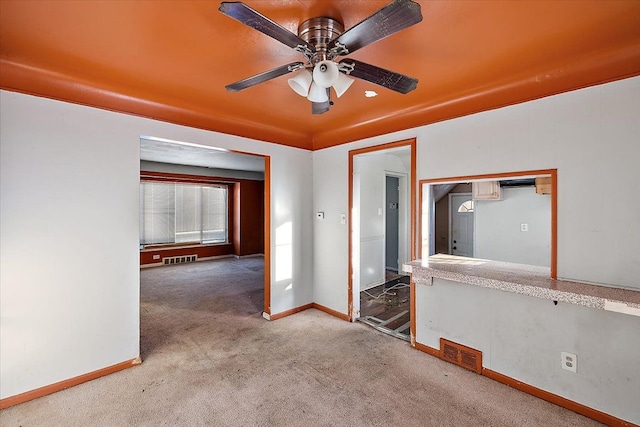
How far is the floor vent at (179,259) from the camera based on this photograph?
6.95 m

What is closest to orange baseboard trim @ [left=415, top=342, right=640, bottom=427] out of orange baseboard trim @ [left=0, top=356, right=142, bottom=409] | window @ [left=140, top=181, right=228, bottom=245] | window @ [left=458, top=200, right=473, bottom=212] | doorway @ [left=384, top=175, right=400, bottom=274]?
orange baseboard trim @ [left=0, top=356, right=142, bottom=409]

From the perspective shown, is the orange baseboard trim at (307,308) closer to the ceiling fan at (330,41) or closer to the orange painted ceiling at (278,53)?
the orange painted ceiling at (278,53)

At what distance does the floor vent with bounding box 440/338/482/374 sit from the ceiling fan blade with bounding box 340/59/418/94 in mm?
2246

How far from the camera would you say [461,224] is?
5.95 metres

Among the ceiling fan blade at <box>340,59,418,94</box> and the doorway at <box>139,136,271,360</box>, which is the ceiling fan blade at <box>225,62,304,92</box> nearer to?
the ceiling fan blade at <box>340,59,418,94</box>

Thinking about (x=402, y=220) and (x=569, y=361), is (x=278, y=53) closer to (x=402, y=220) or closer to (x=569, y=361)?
(x=569, y=361)

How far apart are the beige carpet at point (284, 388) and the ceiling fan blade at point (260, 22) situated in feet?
7.48

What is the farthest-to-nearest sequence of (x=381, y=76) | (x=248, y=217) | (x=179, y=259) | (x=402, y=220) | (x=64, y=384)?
(x=248, y=217)
(x=179, y=259)
(x=402, y=220)
(x=64, y=384)
(x=381, y=76)

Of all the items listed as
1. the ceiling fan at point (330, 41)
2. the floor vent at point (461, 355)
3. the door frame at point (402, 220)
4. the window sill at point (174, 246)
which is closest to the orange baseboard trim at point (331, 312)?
the floor vent at point (461, 355)

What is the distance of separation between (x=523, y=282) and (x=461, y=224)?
4.23 metres

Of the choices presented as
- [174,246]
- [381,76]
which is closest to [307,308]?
[381,76]

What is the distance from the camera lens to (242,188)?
803 cm

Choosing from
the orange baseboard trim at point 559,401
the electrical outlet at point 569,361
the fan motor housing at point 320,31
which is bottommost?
the orange baseboard trim at point 559,401

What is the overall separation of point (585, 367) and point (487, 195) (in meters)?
3.02
